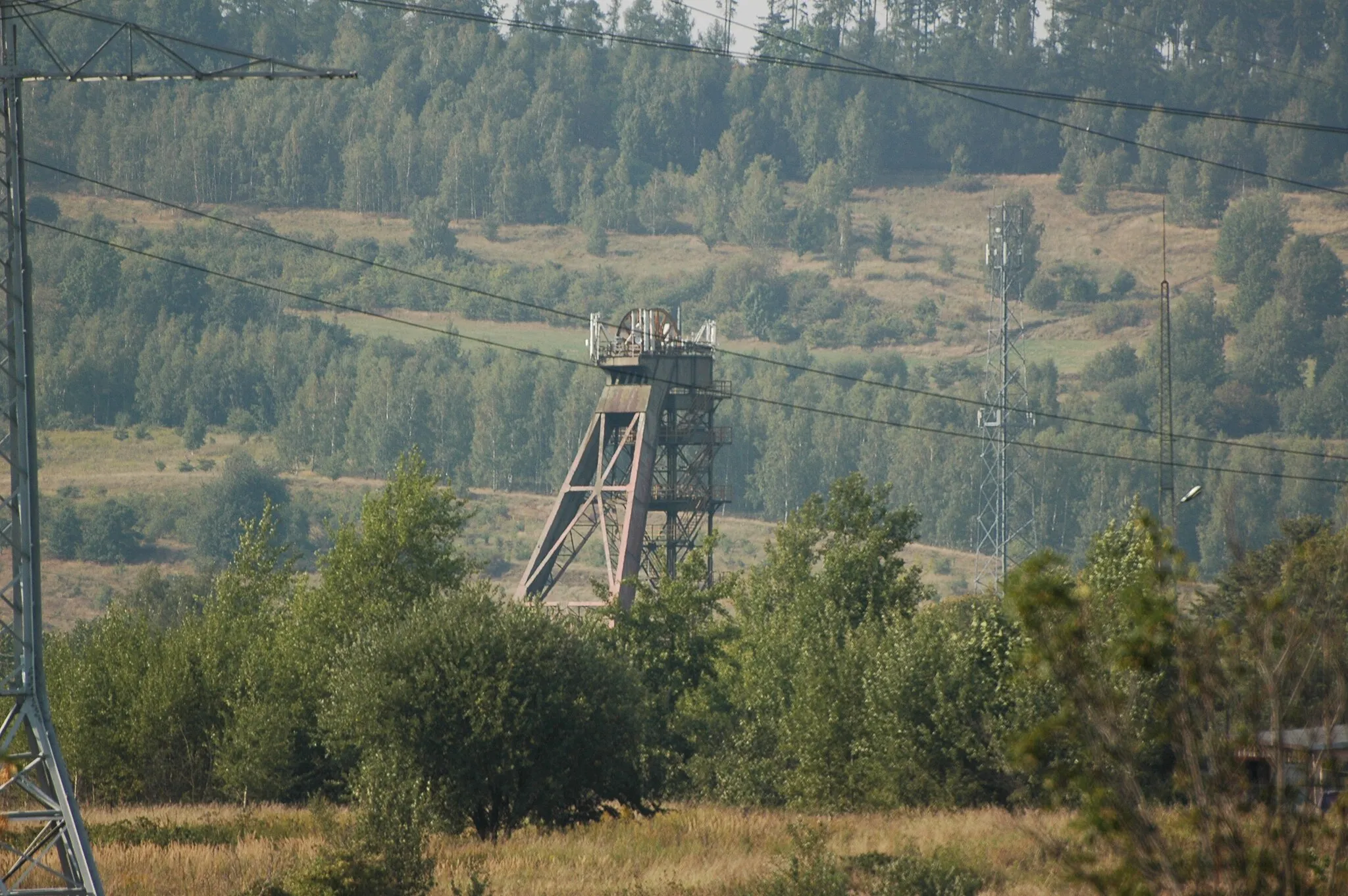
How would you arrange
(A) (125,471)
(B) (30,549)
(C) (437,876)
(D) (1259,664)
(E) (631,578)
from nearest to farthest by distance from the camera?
(D) (1259,664), (B) (30,549), (C) (437,876), (E) (631,578), (A) (125,471)

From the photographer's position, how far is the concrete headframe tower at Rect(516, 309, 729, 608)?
7119 cm

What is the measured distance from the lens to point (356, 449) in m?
195

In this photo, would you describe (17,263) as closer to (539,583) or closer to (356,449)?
(539,583)

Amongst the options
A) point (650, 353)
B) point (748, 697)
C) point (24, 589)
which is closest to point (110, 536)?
point (650, 353)

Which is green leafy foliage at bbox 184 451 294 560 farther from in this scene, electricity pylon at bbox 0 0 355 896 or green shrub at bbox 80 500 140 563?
electricity pylon at bbox 0 0 355 896

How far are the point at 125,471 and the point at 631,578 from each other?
142111mm

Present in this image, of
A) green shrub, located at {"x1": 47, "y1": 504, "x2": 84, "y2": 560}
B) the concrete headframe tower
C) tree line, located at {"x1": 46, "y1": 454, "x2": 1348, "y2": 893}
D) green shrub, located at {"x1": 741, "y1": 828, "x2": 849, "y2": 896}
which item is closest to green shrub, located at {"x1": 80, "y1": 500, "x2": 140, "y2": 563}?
green shrub, located at {"x1": 47, "y1": 504, "x2": 84, "y2": 560}

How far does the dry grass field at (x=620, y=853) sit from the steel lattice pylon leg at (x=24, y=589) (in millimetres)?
2870

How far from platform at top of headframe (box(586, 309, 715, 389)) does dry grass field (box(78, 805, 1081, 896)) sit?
4018 centimetres

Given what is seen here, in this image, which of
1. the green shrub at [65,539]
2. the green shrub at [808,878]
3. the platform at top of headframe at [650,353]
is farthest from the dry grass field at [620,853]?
the green shrub at [65,539]

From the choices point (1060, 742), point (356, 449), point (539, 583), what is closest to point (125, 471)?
point (356, 449)

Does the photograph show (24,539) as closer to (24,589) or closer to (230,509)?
(24,589)

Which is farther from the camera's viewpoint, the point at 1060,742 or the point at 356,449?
the point at 356,449

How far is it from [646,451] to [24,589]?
167 ft
